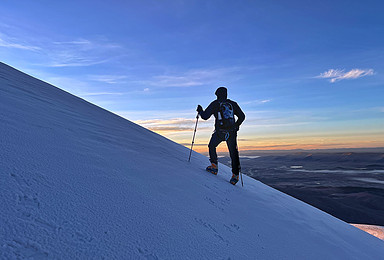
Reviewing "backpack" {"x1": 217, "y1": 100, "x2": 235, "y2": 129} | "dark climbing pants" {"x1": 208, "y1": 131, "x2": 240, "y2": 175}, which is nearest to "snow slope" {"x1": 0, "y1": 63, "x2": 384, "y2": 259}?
"dark climbing pants" {"x1": 208, "y1": 131, "x2": 240, "y2": 175}

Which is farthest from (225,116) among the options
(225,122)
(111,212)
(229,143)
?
(111,212)

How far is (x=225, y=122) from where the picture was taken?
473 cm

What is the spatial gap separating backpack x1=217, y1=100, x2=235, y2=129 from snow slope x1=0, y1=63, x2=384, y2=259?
5.68 ft

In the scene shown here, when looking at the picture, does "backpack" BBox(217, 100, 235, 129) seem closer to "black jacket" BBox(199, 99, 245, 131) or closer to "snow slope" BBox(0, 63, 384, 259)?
"black jacket" BBox(199, 99, 245, 131)

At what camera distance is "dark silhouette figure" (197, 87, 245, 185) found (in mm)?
4770

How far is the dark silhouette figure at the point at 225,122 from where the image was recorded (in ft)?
15.6

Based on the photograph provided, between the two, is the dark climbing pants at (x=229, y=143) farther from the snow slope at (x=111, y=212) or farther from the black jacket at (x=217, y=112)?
the snow slope at (x=111, y=212)

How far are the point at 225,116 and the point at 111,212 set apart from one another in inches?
139

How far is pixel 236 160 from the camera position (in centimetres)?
488

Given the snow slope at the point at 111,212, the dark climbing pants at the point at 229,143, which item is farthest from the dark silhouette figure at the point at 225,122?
the snow slope at the point at 111,212

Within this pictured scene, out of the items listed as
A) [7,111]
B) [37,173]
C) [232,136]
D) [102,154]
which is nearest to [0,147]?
[37,173]

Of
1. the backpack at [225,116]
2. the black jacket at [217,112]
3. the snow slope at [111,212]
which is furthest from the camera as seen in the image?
the black jacket at [217,112]

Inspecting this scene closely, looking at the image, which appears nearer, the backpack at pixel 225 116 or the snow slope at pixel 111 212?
the snow slope at pixel 111 212

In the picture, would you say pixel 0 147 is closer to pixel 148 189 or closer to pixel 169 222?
pixel 148 189
